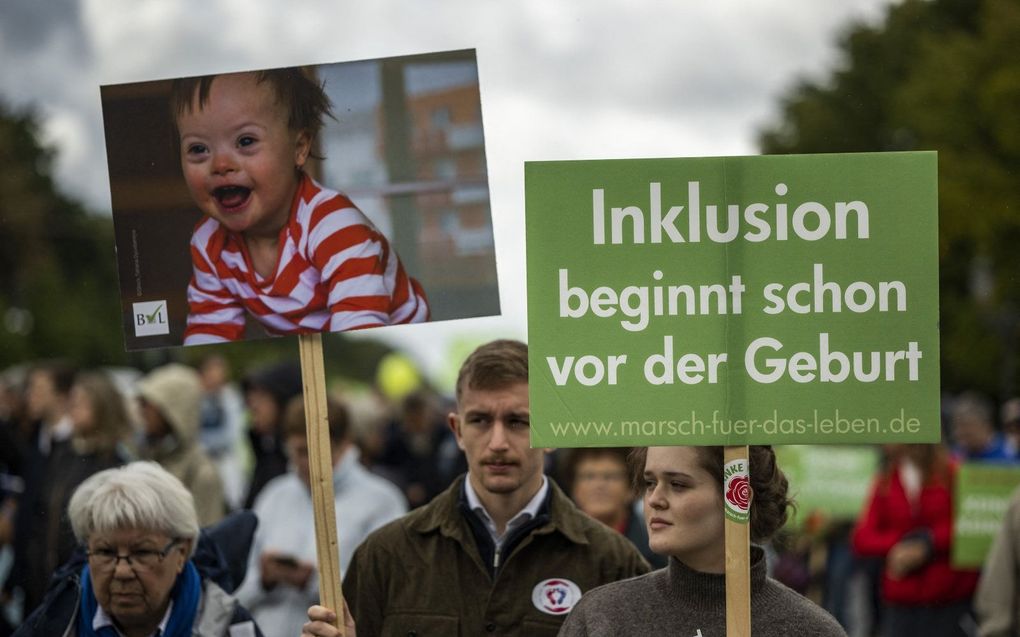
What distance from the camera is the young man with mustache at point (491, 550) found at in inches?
173

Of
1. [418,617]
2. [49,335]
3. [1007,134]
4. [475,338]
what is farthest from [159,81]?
[49,335]

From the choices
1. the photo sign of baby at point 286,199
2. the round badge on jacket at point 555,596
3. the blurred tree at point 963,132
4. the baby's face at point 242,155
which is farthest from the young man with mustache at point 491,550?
the blurred tree at point 963,132

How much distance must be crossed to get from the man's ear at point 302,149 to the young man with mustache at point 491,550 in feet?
2.56

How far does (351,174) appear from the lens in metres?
4.39

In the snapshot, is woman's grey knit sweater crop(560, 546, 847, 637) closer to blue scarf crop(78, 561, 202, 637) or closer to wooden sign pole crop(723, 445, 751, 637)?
wooden sign pole crop(723, 445, 751, 637)

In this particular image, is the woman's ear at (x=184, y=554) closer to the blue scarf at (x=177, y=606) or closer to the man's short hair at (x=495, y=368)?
the blue scarf at (x=177, y=606)

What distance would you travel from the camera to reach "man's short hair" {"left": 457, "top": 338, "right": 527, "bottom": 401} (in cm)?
445

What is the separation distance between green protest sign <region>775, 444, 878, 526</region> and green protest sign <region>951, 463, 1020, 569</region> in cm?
332

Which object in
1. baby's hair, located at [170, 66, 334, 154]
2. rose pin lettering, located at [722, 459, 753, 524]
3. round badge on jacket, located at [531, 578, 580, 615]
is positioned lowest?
round badge on jacket, located at [531, 578, 580, 615]

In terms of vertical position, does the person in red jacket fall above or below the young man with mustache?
below

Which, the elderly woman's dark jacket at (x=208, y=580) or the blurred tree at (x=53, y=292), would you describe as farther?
the blurred tree at (x=53, y=292)

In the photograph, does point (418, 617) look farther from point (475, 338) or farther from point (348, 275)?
point (475, 338)

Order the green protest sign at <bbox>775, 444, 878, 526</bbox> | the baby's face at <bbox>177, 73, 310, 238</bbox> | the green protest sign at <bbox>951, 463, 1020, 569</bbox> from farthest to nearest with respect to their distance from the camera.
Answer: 1. the green protest sign at <bbox>775, 444, 878, 526</bbox>
2. the green protest sign at <bbox>951, 463, 1020, 569</bbox>
3. the baby's face at <bbox>177, 73, 310, 238</bbox>

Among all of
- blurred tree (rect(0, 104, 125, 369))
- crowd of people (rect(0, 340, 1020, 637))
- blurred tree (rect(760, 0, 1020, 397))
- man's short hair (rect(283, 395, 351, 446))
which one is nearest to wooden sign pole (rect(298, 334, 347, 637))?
crowd of people (rect(0, 340, 1020, 637))
